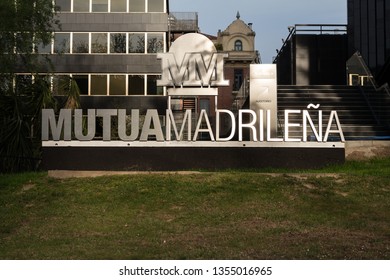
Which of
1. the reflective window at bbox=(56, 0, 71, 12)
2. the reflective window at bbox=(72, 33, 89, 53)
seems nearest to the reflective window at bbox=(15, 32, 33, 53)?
the reflective window at bbox=(72, 33, 89, 53)

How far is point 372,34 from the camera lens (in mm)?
34375

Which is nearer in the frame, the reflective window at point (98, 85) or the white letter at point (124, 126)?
the white letter at point (124, 126)

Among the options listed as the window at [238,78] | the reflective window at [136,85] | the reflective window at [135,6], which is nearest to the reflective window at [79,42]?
the reflective window at [135,6]

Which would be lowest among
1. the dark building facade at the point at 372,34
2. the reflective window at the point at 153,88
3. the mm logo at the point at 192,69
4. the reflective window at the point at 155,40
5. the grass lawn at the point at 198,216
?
the grass lawn at the point at 198,216

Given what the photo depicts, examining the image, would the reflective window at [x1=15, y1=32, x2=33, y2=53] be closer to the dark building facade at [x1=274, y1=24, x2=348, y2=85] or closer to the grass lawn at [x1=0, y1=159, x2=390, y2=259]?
the grass lawn at [x1=0, y1=159, x2=390, y2=259]

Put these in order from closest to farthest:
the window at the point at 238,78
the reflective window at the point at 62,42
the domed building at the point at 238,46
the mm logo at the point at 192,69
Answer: the mm logo at the point at 192,69 < the reflective window at the point at 62,42 < the window at the point at 238,78 < the domed building at the point at 238,46

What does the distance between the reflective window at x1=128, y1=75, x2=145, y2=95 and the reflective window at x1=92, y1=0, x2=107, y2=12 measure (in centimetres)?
572

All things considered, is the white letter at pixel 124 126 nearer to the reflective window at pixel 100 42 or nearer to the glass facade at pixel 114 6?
the reflective window at pixel 100 42

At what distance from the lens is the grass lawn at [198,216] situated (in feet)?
33.8

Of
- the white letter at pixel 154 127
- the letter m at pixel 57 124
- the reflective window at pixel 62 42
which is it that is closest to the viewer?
the white letter at pixel 154 127

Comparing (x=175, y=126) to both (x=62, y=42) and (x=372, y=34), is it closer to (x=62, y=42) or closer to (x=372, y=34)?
(x=372, y=34)

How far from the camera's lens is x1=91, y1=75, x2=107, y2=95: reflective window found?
45.0 meters

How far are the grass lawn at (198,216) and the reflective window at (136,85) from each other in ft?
89.2
